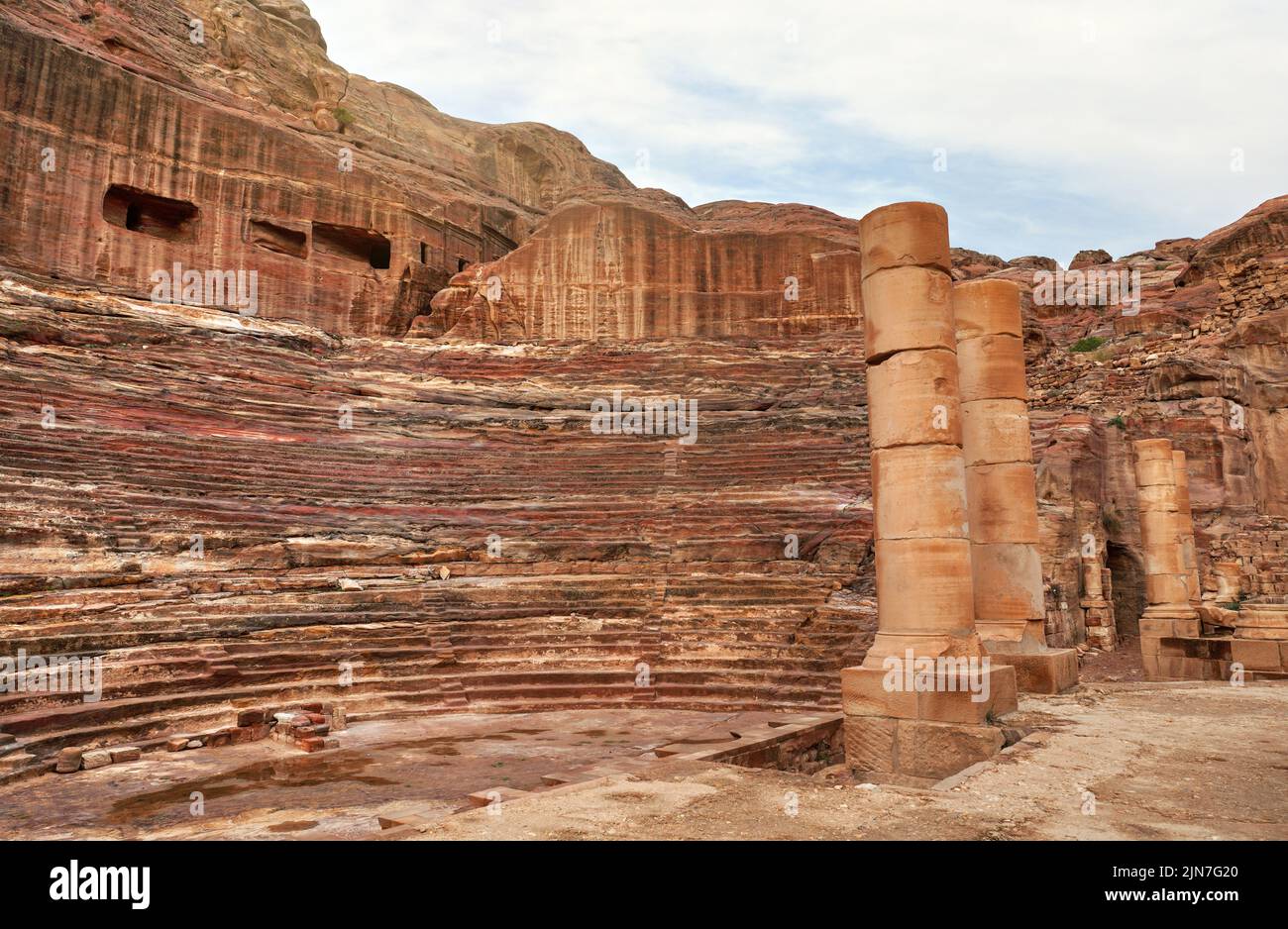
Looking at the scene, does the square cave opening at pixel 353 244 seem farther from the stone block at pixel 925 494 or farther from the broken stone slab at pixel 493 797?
the broken stone slab at pixel 493 797

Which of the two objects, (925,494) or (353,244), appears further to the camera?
(353,244)

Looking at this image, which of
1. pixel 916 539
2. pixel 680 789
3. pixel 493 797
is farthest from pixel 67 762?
pixel 916 539

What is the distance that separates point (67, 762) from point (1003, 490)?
31.4ft

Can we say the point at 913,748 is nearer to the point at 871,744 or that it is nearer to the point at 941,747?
the point at 941,747

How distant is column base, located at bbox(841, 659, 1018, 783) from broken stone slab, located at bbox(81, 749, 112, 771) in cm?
642

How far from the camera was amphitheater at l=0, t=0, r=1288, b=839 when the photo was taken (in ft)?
21.0

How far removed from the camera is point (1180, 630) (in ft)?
47.3

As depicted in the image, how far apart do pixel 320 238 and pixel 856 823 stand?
29957 millimetres

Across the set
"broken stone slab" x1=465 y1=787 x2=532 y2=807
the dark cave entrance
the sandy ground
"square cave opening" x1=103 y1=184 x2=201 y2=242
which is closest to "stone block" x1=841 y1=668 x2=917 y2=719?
the sandy ground

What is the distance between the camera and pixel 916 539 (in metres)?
7.09

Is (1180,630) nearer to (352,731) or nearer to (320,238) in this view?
(352,731)

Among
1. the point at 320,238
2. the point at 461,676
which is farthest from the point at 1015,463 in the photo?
the point at 320,238

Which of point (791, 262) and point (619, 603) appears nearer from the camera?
point (619, 603)

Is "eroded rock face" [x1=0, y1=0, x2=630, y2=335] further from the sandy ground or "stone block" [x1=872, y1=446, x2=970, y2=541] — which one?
the sandy ground
